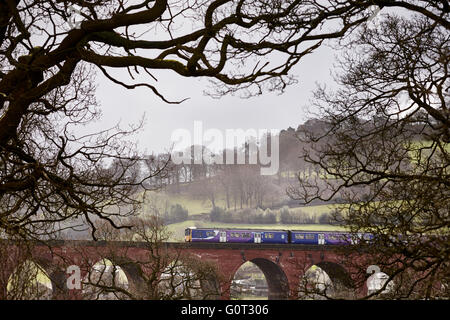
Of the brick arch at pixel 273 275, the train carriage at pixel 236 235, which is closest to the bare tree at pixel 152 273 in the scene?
the train carriage at pixel 236 235

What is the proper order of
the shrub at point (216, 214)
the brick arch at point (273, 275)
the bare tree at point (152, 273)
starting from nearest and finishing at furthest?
the bare tree at point (152, 273) → the brick arch at point (273, 275) → the shrub at point (216, 214)

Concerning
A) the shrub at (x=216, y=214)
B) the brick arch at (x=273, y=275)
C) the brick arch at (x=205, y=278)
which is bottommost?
the brick arch at (x=273, y=275)

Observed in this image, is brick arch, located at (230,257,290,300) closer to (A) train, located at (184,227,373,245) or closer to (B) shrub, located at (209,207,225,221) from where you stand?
(A) train, located at (184,227,373,245)

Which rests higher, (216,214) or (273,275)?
(216,214)

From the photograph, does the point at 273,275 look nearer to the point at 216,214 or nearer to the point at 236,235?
the point at 236,235

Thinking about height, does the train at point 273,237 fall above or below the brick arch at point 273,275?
above

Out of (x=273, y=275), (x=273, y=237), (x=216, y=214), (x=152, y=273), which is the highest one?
(x=216, y=214)

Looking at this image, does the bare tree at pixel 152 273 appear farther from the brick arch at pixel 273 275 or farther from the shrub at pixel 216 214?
the shrub at pixel 216 214

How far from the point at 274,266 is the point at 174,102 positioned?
35.9 m

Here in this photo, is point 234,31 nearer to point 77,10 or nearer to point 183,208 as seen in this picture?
point 77,10

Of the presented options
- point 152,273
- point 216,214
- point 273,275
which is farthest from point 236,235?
point 216,214

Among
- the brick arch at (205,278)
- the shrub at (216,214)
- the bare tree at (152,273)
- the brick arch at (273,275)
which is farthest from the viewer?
the shrub at (216,214)

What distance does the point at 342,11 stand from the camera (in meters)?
6.02
